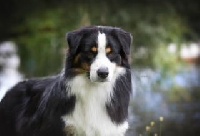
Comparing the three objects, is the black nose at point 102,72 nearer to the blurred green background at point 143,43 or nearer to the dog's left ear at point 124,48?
the dog's left ear at point 124,48

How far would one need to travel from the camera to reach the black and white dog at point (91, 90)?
15.9 feet

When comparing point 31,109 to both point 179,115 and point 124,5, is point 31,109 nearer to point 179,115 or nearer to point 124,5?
point 179,115

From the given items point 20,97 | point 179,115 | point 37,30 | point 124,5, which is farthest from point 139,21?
point 20,97

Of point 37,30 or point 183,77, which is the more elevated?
point 37,30

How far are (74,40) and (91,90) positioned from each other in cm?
44

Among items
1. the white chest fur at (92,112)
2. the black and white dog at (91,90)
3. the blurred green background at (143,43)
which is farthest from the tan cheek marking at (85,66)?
the blurred green background at (143,43)

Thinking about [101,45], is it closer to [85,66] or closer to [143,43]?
[85,66]

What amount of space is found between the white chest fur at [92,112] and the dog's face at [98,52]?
16 centimetres

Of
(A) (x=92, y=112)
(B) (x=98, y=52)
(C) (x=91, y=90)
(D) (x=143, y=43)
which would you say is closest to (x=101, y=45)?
(B) (x=98, y=52)

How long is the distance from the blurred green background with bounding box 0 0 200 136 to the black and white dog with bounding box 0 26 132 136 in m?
1.62

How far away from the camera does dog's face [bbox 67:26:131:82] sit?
4.76 metres

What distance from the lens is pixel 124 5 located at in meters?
13.1

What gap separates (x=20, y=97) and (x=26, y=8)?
7.53 metres

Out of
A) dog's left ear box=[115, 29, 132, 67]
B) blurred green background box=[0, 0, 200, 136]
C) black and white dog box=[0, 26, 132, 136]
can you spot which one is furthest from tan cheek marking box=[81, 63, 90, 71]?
blurred green background box=[0, 0, 200, 136]
